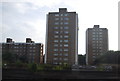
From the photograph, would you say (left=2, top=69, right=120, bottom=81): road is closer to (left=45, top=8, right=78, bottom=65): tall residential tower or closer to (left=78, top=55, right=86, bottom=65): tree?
(left=45, top=8, right=78, bottom=65): tall residential tower

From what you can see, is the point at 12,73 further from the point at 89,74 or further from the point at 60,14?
the point at 60,14

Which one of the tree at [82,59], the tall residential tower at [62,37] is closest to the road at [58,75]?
the tall residential tower at [62,37]

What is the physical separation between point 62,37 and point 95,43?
775 centimetres

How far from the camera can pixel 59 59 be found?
760 inches

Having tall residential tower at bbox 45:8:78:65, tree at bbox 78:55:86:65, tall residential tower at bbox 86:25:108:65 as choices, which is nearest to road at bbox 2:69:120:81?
tall residential tower at bbox 45:8:78:65

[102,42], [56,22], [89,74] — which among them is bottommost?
[89,74]

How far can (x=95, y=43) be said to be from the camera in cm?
2623

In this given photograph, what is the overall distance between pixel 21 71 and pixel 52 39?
1091 centimetres

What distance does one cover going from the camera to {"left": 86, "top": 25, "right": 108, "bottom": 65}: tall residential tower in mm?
25750

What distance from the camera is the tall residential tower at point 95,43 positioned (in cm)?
2575

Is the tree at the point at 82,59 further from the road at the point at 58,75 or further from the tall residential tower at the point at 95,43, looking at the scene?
the road at the point at 58,75

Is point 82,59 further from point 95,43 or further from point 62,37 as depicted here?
point 62,37

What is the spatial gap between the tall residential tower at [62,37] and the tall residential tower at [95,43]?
21.8ft

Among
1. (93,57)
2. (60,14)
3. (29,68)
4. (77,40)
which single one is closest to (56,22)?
(60,14)
